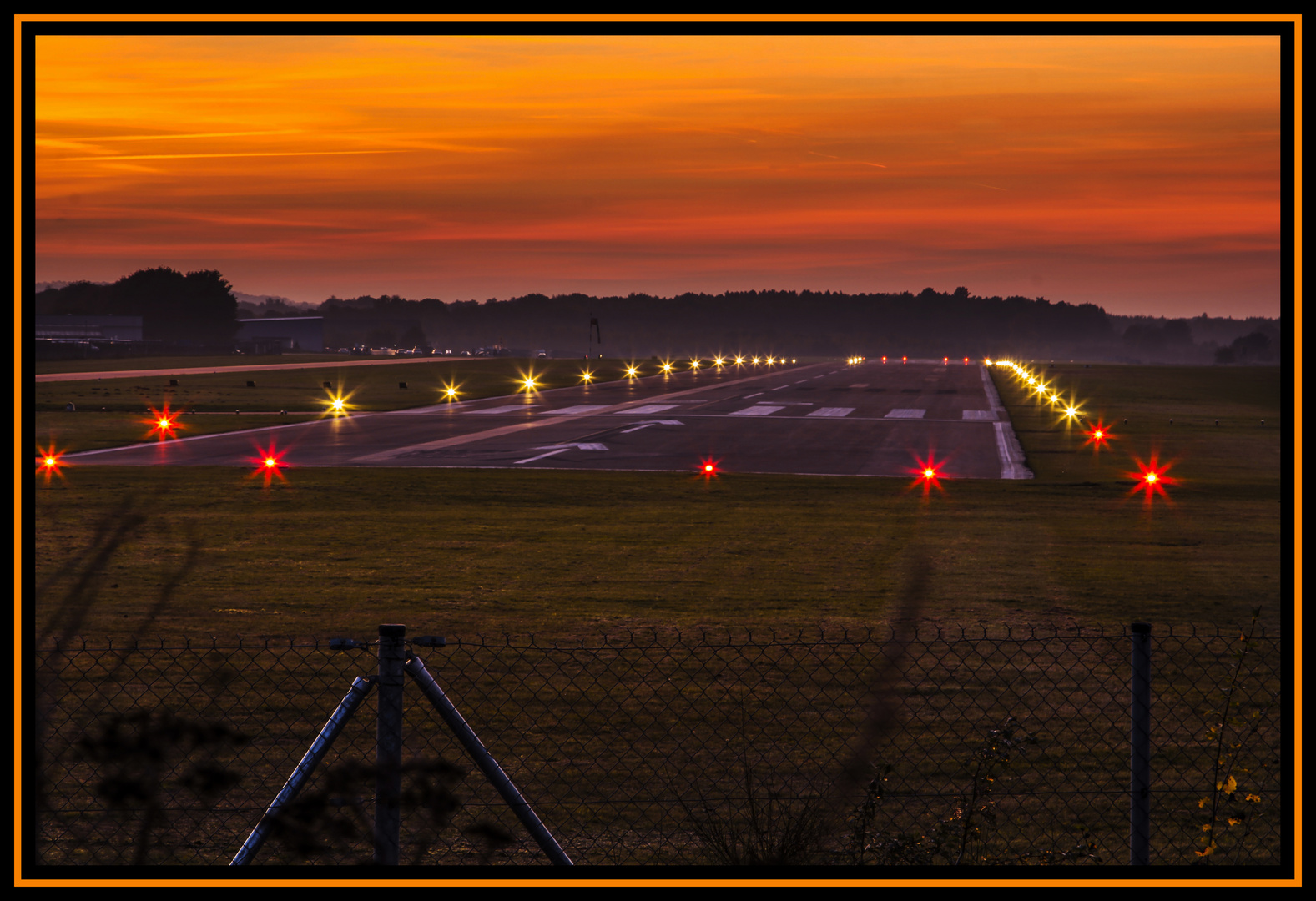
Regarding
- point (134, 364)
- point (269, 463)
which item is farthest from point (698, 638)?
point (134, 364)

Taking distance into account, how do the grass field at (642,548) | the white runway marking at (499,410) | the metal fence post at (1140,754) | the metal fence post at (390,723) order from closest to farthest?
the metal fence post at (390,723) < the metal fence post at (1140,754) < the grass field at (642,548) < the white runway marking at (499,410)

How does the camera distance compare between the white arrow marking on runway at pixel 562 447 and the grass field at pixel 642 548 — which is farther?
the white arrow marking on runway at pixel 562 447

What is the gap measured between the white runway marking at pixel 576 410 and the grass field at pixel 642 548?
23.7 metres

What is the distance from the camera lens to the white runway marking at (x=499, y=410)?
5297cm

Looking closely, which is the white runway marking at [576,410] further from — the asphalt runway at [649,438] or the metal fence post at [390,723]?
the metal fence post at [390,723]

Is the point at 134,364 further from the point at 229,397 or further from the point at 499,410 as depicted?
the point at 499,410

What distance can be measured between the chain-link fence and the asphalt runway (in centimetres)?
1884

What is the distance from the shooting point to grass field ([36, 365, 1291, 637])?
14625 mm

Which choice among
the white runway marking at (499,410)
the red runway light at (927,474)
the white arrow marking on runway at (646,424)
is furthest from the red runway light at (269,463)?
the white runway marking at (499,410)

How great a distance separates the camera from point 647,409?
5716 centimetres

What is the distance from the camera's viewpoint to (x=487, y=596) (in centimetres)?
1538
